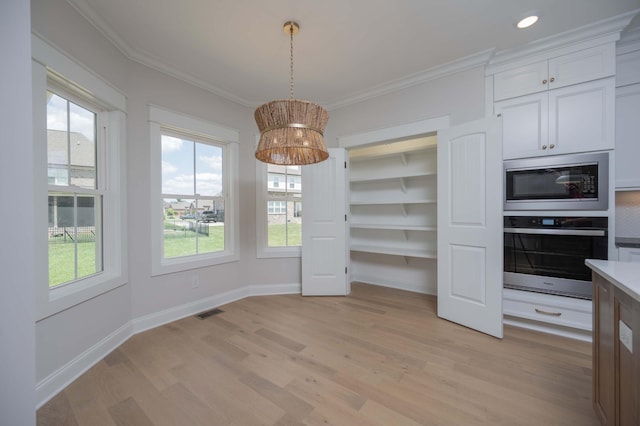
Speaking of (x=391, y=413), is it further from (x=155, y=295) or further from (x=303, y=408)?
(x=155, y=295)

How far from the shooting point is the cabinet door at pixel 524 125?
2.19 m

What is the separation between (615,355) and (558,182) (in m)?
1.63

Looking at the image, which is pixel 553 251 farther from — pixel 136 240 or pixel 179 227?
pixel 136 240

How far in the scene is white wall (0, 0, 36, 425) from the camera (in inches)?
25.3

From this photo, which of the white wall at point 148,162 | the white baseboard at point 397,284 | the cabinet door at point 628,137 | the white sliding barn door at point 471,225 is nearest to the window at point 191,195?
the white wall at point 148,162

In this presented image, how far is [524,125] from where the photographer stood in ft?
7.41

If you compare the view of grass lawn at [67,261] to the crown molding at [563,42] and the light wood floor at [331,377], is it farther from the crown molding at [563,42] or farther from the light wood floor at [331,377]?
the crown molding at [563,42]

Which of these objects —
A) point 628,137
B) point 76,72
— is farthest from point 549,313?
point 76,72

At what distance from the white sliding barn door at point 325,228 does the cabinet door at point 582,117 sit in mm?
2087

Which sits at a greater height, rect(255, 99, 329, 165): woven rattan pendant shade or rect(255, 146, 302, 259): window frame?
rect(255, 99, 329, 165): woven rattan pendant shade

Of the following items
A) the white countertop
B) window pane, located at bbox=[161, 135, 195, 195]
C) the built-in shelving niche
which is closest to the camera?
the white countertop

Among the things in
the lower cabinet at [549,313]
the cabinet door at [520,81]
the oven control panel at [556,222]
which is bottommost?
the lower cabinet at [549,313]

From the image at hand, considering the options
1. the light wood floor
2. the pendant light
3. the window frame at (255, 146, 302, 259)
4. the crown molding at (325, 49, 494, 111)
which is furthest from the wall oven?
the window frame at (255, 146, 302, 259)

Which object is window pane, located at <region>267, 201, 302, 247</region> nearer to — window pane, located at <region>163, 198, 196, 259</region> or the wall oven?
window pane, located at <region>163, 198, 196, 259</region>
